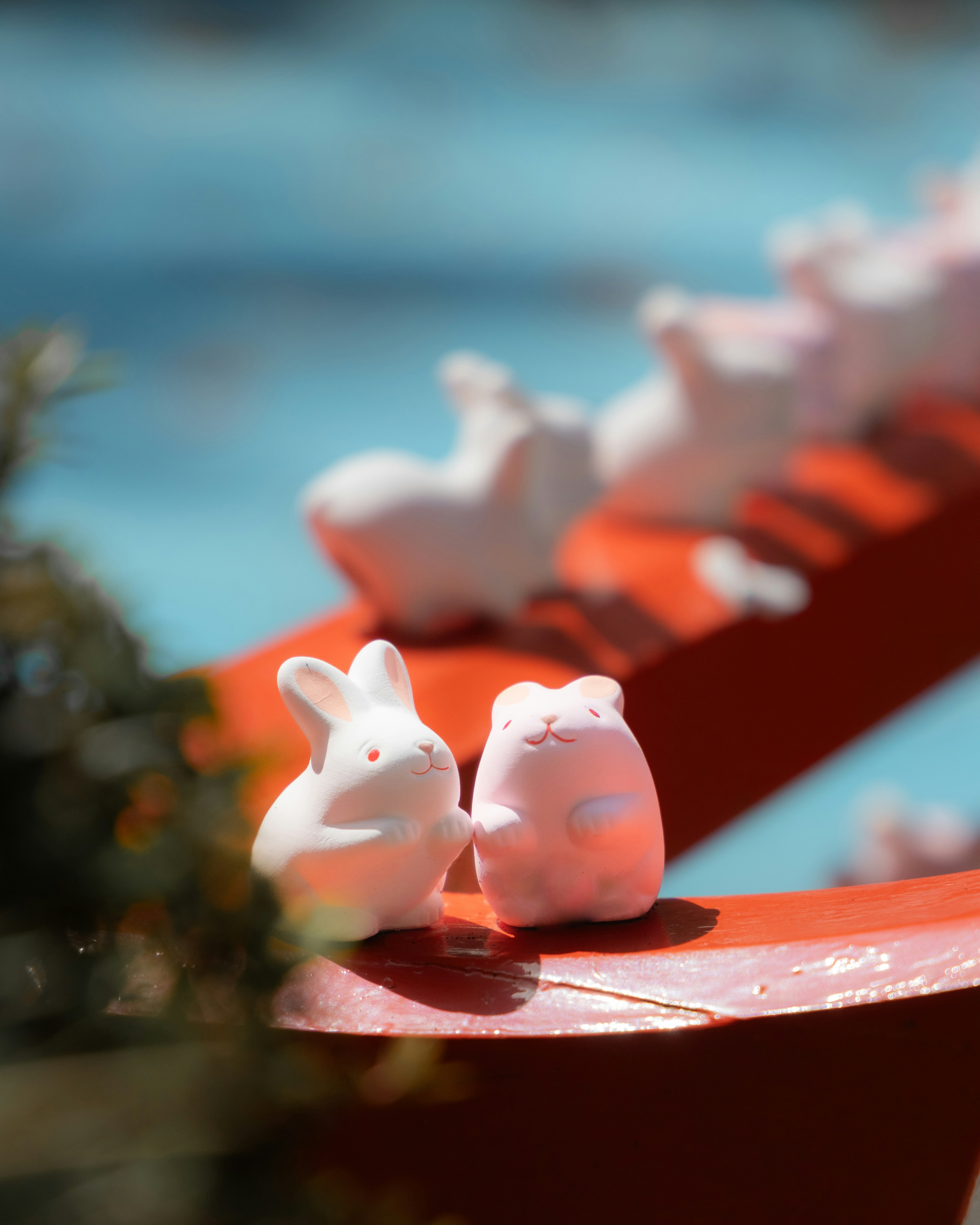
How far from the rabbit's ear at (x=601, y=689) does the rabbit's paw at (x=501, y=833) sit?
110 mm

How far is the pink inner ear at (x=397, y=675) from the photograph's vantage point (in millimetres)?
951

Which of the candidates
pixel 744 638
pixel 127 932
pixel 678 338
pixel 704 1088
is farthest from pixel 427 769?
pixel 678 338

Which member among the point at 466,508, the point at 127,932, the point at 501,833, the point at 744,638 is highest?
the point at 127,932

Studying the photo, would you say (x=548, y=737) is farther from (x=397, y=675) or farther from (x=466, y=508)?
(x=466, y=508)

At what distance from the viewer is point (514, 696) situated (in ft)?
3.15

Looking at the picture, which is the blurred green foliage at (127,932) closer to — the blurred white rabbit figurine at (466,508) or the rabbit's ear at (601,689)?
the rabbit's ear at (601,689)

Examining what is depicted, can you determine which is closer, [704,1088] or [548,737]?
[704,1088]

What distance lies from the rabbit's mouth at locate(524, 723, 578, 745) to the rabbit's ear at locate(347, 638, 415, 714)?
0.30 feet

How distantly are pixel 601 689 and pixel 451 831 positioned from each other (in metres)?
0.17

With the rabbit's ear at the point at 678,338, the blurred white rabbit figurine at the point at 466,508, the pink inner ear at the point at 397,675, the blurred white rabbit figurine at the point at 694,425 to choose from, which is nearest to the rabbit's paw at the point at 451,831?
the pink inner ear at the point at 397,675

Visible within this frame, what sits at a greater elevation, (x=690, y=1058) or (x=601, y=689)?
(x=601, y=689)

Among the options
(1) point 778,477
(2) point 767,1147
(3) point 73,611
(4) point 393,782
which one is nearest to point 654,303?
(1) point 778,477

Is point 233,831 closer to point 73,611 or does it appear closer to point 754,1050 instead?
point 73,611

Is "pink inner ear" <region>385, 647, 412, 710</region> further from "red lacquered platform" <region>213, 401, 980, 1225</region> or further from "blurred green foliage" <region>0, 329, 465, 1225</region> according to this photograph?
"blurred green foliage" <region>0, 329, 465, 1225</region>
